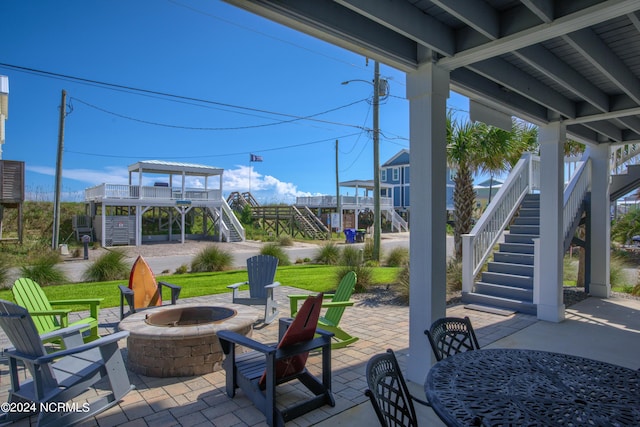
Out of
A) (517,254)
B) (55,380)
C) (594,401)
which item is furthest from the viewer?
(517,254)

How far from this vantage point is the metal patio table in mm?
1630

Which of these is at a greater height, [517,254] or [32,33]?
[32,33]

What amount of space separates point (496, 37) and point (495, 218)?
5.65 metres

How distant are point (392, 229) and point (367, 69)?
21.4 metres

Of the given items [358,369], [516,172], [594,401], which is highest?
[516,172]

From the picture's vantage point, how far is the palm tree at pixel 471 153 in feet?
29.1

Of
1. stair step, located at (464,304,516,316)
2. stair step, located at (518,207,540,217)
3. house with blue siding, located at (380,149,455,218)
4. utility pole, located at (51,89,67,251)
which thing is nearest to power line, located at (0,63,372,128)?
utility pole, located at (51,89,67,251)

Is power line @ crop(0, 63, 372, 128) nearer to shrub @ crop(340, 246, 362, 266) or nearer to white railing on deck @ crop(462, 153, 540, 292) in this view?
shrub @ crop(340, 246, 362, 266)

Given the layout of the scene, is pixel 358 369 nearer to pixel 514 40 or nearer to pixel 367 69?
pixel 514 40

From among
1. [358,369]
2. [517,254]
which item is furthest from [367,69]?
[358,369]

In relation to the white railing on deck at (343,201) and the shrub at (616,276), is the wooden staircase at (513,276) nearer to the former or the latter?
the shrub at (616,276)

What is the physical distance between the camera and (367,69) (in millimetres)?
14758

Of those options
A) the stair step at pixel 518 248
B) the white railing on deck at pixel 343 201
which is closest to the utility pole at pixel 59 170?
the stair step at pixel 518 248

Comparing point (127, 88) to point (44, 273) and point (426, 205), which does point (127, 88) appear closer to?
point (44, 273)
